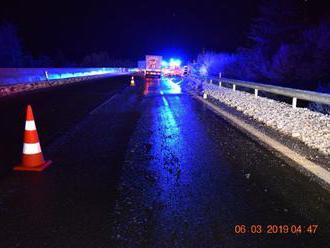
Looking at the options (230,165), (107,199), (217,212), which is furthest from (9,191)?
(230,165)

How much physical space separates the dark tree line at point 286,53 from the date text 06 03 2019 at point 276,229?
14422 millimetres

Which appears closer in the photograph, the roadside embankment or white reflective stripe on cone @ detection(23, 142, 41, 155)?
white reflective stripe on cone @ detection(23, 142, 41, 155)

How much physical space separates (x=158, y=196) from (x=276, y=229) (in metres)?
1.63

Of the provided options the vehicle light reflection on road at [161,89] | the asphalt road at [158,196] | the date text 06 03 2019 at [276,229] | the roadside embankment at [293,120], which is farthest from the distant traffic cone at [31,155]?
the vehicle light reflection on road at [161,89]

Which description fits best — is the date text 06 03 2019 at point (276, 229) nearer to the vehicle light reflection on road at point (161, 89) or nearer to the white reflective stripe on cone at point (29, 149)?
the white reflective stripe on cone at point (29, 149)

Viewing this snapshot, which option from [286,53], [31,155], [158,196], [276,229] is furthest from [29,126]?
[286,53]

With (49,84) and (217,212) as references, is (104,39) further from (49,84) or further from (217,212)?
(217,212)

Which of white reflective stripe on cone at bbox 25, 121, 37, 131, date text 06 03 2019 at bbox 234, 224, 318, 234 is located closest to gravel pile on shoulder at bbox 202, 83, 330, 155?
date text 06 03 2019 at bbox 234, 224, 318, 234

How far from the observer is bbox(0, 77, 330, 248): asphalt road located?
4008 millimetres

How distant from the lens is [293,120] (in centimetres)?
1028

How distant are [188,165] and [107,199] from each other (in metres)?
2.11

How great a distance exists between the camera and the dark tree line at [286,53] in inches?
846

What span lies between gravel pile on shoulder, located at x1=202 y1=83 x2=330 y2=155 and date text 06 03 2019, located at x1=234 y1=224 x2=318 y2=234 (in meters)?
3.58

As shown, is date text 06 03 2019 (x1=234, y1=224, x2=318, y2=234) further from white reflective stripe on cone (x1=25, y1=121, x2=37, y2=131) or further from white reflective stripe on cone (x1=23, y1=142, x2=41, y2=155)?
white reflective stripe on cone (x1=25, y1=121, x2=37, y2=131)
